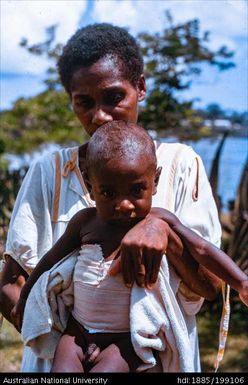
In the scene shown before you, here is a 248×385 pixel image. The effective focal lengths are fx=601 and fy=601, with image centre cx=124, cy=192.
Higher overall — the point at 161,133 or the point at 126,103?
the point at 126,103

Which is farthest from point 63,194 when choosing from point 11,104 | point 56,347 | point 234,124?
point 11,104

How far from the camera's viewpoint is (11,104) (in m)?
9.16

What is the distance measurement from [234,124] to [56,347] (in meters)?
5.09

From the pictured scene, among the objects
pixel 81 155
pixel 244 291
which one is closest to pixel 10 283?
pixel 81 155

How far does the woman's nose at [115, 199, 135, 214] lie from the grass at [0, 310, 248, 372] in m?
3.54

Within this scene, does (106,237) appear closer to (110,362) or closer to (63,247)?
(63,247)

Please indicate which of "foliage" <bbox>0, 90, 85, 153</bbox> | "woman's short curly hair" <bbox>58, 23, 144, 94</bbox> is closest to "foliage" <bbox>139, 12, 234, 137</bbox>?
"foliage" <bbox>0, 90, 85, 153</bbox>

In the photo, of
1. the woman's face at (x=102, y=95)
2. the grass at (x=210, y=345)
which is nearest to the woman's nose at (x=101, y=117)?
the woman's face at (x=102, y=95)

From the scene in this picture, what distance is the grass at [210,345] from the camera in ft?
16.9

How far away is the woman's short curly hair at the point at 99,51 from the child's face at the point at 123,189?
56 cm

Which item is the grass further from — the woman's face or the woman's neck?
the woman's face

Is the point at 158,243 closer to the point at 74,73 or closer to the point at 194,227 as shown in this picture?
the point at 194,227

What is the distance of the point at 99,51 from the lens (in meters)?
2.15

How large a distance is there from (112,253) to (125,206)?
17cm
